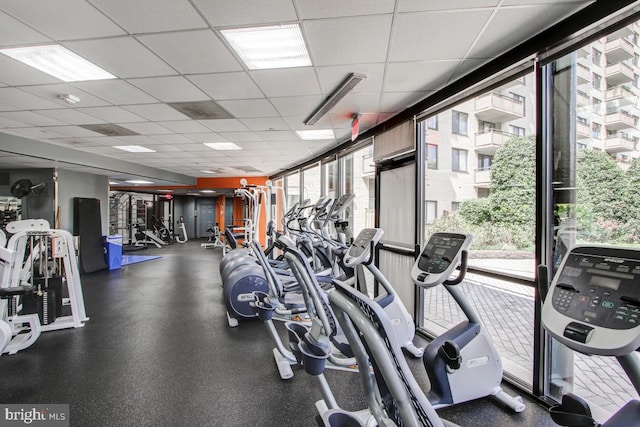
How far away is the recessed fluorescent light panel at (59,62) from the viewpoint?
2.41 m

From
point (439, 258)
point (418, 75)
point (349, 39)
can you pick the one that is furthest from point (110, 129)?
point (439, 258)

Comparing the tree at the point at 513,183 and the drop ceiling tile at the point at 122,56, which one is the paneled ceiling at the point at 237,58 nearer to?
the drop ceiling tile at the point at 122,56

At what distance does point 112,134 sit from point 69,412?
421 centimetres

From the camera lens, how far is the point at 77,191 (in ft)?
24.5

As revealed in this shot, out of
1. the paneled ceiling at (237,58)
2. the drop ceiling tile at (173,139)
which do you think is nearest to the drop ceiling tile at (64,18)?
the paneled ceiling at (237,58)

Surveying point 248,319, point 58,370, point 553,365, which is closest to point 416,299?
point 553,365

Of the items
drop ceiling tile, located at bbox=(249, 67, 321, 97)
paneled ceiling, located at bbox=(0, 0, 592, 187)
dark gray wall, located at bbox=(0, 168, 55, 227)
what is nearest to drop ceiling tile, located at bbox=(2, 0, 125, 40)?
paneled ceiling, located at bbox=(0, 0, 592, 187)

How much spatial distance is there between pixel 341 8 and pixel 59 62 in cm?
248

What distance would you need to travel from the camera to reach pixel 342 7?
1850 millimetres

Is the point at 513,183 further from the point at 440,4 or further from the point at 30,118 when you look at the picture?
the point at 30,118

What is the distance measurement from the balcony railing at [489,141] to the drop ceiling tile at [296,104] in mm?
1946

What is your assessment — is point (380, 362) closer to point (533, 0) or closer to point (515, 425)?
point (515, 425)

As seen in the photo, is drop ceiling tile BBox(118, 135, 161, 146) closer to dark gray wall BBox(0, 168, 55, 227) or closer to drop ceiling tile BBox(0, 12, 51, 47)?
drop ceiling tile BBox(0, 12, 51, 47)

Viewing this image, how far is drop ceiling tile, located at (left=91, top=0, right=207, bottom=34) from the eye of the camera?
72.1 inches
